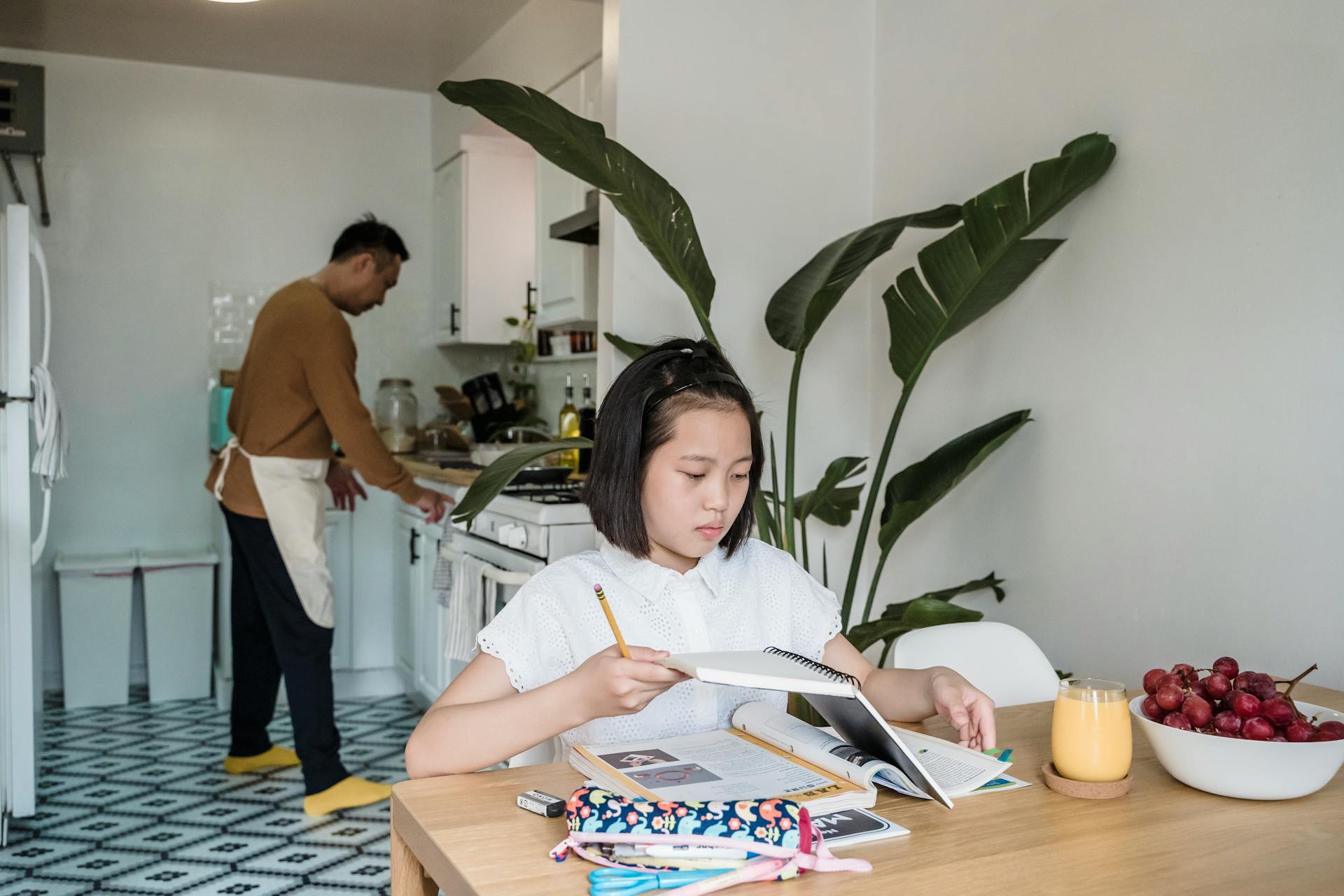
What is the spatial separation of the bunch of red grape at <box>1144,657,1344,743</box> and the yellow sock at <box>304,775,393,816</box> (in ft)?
7.72

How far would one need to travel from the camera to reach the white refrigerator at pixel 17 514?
276 centimetres

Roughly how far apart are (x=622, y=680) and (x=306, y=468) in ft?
→ 7.83

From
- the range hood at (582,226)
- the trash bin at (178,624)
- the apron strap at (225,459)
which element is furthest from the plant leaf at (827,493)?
the trash bin at (178,624)

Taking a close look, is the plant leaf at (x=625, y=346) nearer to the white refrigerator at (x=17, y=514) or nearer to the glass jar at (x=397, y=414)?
the white refrigerator at (x=17, y=514)

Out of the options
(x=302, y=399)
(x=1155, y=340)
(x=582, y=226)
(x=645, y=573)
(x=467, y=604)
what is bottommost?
(x=467, y=604)

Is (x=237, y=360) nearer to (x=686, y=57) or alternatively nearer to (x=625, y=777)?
(x=686, y=57)

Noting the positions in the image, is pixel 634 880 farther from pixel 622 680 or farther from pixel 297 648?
pixel 297 648

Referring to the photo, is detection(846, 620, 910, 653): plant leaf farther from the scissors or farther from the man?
the man

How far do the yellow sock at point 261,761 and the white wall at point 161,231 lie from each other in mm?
1595

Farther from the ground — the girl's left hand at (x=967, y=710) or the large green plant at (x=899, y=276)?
the large green plant at (x=899, y=276)

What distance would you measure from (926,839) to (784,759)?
7.9 inches

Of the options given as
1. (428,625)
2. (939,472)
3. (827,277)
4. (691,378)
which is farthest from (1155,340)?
(428,625)

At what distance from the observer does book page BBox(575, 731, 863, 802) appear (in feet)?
3.30

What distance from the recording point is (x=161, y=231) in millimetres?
4734
